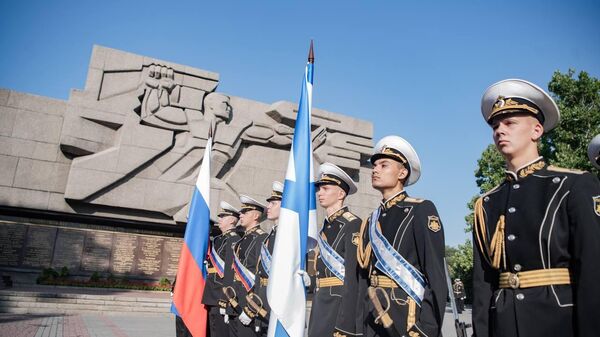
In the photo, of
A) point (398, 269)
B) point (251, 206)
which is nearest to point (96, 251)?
point (251, 206)

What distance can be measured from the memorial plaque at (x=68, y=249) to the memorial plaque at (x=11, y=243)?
40.0 inches

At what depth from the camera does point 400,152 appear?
3.46m

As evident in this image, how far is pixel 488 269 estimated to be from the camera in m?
2.28

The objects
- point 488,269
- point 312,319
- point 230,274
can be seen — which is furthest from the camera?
point 230,274

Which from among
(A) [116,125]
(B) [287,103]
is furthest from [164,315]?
(B) [287,103]

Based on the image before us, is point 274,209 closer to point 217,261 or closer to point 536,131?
point 217,261

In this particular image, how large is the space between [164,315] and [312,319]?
10245mm

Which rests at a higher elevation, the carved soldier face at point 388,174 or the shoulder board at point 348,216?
the carved soldier face at point 388,174

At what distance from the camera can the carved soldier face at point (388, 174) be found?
3.42 metres

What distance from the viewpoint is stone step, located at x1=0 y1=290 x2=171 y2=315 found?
36.7ft

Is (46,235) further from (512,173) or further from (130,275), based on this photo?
(512,173)

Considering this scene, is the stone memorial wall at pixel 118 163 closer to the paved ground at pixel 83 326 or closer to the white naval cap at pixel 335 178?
the paved ground at pixel 83 326

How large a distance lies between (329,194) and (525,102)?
2.57 meters

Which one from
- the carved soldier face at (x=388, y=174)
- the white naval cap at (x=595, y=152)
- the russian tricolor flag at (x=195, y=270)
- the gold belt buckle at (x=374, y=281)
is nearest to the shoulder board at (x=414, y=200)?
the carved soldier face at (x=388, y=174)
